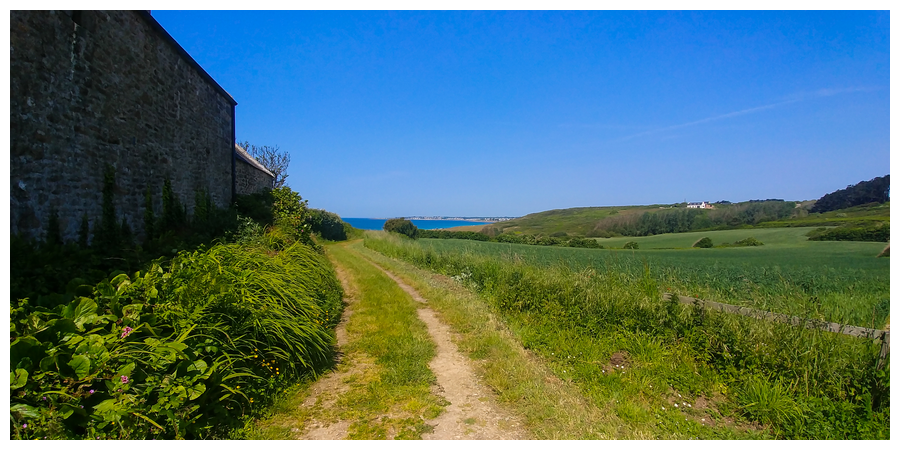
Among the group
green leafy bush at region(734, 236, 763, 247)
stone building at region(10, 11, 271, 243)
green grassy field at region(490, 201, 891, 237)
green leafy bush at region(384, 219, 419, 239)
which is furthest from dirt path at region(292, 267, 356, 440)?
green leafy bush at region(384, 219, 419, 239)

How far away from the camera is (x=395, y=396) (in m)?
3.99

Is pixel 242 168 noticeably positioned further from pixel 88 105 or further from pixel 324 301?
pixel 324 301

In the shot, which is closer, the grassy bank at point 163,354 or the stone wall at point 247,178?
the grassy bank at point 163,354

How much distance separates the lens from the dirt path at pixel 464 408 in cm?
337

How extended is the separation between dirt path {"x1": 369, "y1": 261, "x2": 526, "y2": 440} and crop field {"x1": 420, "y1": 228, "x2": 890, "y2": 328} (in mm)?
3999

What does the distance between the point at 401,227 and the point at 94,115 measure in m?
28.9

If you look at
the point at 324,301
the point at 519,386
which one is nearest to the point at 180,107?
the point at 324,301

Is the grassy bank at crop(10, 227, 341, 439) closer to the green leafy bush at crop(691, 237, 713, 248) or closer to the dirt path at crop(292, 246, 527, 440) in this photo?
the dirt path at crop(292, 246, 527, 440)

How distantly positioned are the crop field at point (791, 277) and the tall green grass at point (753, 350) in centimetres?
54

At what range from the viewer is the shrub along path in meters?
3.37

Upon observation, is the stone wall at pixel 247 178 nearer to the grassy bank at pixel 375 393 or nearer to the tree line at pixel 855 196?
the grassy bank at pixel 375 393

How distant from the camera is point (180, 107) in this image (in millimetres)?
10109

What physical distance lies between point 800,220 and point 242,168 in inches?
894

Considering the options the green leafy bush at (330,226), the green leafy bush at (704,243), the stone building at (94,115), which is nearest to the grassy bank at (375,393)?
the stone building at (94,115)
